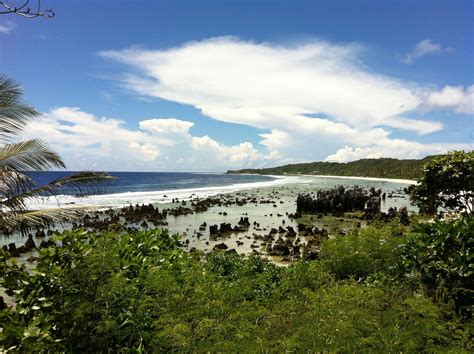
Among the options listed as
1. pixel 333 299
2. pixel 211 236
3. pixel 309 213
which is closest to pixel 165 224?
pixel 211 236

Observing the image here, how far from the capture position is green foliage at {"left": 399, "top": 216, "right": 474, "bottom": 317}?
6039 millimetres

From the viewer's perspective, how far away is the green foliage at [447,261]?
19.8 ft

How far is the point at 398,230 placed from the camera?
41.3ft

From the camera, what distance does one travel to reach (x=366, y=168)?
134625mm

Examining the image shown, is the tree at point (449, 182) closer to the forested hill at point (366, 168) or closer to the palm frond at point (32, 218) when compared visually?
the palm frond at point (32, 218)

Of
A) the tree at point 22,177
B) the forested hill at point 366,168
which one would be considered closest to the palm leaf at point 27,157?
the tree at point 22,177

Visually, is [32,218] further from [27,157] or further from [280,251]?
[280,251]

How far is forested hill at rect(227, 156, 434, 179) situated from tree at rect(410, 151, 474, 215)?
72.5 metres

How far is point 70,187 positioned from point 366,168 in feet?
450

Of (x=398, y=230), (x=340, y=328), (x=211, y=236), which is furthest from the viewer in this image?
(x=211, y=236)

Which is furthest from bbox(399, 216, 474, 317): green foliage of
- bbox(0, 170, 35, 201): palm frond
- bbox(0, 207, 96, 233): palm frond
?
bbox(0, 170, 35, 201): palm frond

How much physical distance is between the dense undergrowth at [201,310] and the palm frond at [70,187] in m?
2.77

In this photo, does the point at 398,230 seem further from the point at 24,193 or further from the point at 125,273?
the point at 24,193

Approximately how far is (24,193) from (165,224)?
1847 cm
